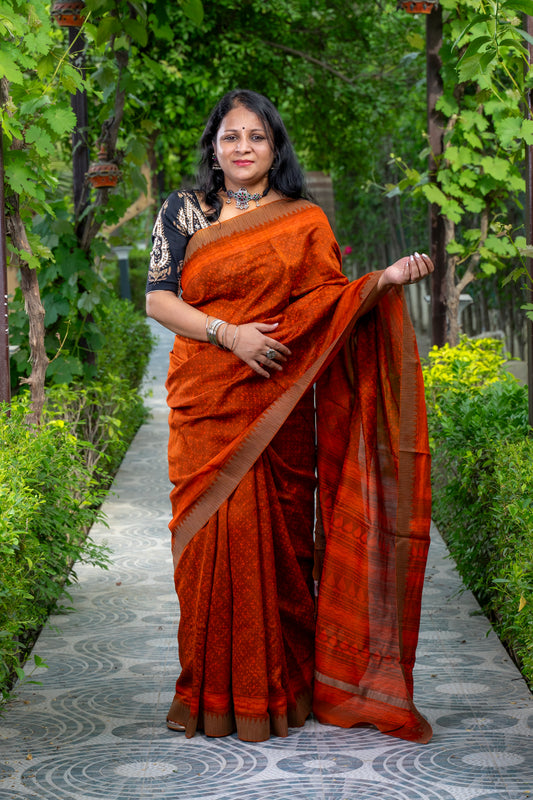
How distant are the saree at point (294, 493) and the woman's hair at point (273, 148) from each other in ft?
0.21

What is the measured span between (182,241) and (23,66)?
1.68 meters

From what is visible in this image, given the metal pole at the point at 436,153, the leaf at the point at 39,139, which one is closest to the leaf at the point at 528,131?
the leaf at the point at 39,139

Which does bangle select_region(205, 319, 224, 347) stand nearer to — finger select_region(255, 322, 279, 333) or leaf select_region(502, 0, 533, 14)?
finger select_region(255, 322, 279, 333)

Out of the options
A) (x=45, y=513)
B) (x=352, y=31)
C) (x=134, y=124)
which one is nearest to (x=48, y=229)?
(x=134, y=124)

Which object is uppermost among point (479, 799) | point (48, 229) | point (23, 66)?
point (23, 66)

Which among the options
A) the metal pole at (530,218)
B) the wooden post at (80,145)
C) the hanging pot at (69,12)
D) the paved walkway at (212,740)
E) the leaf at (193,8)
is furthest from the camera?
the wooden post at (80,145)

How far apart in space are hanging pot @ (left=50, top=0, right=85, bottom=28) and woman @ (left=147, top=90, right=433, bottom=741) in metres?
2.54

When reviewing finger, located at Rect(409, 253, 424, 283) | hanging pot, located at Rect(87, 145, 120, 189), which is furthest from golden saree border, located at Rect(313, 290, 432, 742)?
hanging pot, located at Rect(87, 145, 120, 189)

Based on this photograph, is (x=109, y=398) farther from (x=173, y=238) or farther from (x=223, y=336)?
(x=223, y=336)

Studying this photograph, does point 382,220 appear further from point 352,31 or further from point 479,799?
point 479,799

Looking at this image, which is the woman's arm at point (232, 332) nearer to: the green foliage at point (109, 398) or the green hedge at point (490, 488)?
the green hedge at point (490, 488)

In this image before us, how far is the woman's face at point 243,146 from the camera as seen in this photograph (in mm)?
3002

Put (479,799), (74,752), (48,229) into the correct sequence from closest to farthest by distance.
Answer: (479,799) → (74,752) → (48,229)

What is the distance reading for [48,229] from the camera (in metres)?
5.56
